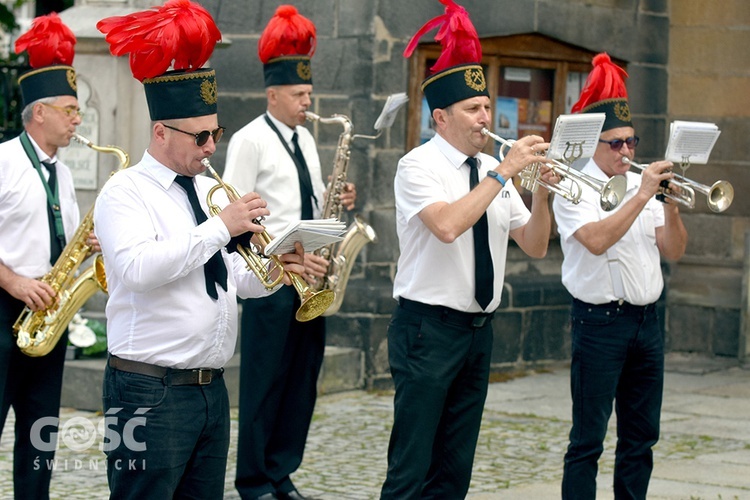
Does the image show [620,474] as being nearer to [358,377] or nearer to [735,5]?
[358,377]

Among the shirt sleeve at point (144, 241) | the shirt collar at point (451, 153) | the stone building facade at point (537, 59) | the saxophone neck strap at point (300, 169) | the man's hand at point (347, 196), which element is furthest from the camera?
the stone building facade at point (537, 59)

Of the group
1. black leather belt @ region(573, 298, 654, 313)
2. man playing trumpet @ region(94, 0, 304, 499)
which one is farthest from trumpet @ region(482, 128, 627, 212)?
man playing trumpet @ region(94, 0, 304, 499)

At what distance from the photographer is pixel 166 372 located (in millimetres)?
4500

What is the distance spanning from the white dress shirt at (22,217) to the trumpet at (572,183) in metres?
2.15

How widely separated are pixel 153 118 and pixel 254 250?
0.57 meters

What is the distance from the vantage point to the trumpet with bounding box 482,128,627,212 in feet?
18.7

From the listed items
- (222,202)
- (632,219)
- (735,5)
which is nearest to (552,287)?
(735,5)

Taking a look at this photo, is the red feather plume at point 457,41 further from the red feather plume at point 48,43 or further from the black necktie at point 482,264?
the red feather plume at point 48,43

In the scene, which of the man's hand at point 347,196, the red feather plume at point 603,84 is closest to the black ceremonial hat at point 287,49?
the man's hand at point 347,196

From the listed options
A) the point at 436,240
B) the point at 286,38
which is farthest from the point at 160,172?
the point at 286,38

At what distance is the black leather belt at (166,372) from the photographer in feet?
14.7

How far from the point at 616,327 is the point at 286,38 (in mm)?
2713

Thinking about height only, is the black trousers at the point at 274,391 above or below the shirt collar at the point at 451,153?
below

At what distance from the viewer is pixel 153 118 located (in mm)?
4637
